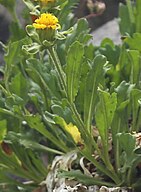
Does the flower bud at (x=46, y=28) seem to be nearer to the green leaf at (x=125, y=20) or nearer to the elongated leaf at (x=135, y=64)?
the elongated leaf at (x=135, y=64)

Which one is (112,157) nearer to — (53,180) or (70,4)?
(53,180)

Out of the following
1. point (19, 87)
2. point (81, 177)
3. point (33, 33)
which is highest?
point (33, 33)

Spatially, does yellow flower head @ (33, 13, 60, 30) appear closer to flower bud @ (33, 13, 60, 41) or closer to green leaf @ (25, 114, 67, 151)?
flower bud @ (33, 13, 60, 41)

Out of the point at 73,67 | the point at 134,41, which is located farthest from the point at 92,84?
the point at 134,41

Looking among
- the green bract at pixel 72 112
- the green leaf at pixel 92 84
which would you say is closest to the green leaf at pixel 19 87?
the green bract at pixel 72 112

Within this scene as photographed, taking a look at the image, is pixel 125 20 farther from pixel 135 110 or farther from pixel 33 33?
pixel 33 33

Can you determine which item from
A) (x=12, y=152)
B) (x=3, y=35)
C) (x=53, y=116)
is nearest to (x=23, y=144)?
(x=12, y=152)
